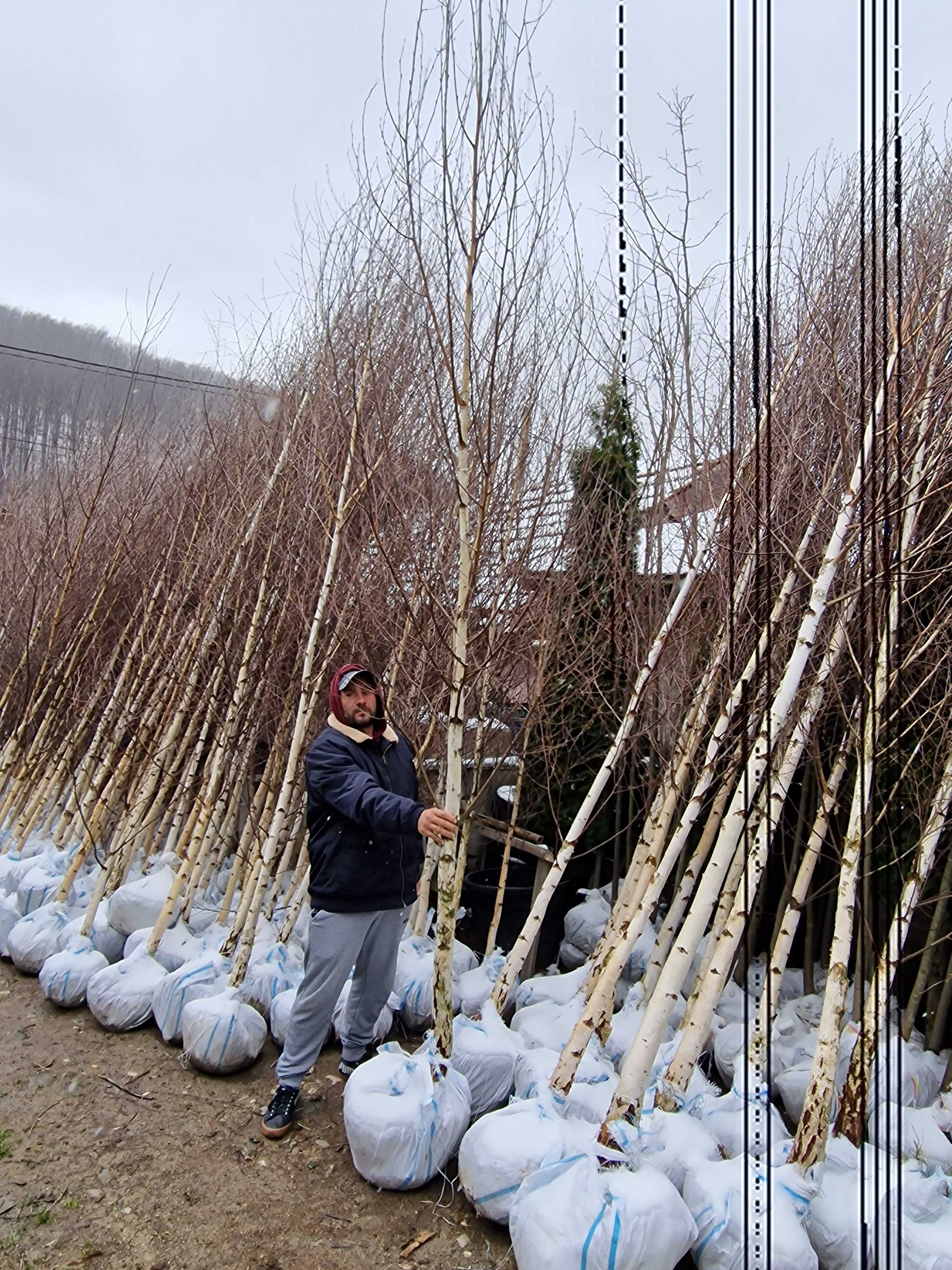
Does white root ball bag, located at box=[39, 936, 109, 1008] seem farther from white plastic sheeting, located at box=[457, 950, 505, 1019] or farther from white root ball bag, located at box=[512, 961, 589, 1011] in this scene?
white root ball bag, located at box=[512, 961, 589, 1011]

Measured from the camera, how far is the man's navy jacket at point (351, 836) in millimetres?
2807

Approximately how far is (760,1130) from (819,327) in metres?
3.45

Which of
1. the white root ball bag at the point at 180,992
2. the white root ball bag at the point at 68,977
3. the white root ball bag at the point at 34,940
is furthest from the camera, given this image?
the white root ball bag at the point at 34,940

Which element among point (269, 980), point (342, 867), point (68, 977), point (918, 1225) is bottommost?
point (68, 977)

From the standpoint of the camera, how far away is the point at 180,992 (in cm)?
360

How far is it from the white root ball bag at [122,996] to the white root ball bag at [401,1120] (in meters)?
1.51

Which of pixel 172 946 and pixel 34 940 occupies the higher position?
pixel 172 946

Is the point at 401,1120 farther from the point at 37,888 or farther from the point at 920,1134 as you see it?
the point at 37,888

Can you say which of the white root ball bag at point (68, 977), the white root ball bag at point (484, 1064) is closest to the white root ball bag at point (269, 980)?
the white root ball bag at point (68, 977)

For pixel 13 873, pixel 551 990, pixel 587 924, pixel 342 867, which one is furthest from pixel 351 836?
pixel 13 873

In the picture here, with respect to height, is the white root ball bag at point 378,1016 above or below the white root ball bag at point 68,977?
above

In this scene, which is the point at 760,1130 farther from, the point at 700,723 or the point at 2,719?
the point at 2,719

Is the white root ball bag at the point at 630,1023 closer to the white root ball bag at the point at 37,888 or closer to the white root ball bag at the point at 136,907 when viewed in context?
the white root ball bag at the point at 136,907

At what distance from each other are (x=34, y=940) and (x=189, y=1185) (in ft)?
7.19
